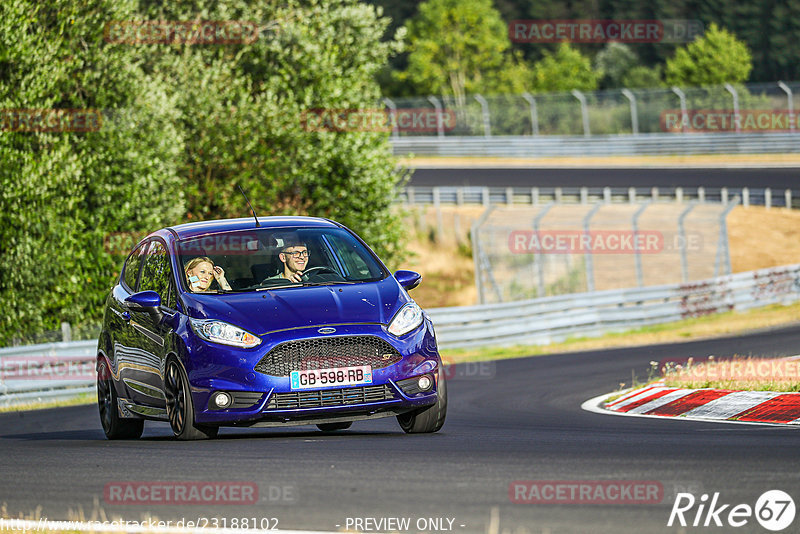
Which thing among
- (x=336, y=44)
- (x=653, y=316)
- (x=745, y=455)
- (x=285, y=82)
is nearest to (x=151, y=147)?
(x=285, y=82)

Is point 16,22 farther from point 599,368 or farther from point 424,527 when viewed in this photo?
point 424,527

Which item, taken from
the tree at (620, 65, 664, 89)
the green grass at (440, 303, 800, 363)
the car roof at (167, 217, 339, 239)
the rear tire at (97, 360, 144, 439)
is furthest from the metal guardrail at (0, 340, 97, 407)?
the tree at (620, 65, 664, 89)

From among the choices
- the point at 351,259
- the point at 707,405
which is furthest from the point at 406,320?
the point at 707,405

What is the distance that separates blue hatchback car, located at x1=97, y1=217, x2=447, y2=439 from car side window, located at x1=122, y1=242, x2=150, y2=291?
1.52 ft

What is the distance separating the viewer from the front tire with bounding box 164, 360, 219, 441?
350 inches

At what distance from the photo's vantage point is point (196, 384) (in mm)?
8727

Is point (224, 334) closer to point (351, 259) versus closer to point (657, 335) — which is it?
point (351, 259)

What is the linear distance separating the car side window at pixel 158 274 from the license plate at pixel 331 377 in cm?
134

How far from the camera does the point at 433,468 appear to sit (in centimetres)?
704

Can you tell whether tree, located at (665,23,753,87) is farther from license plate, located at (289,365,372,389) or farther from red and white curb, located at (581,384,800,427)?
license plate, located at (289,365,372,389)

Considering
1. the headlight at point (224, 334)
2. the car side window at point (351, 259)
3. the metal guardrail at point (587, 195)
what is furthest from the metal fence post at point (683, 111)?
the headlight at point (224, 334)

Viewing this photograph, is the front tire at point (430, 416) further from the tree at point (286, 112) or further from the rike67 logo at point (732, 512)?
the tree at point (286, 112)

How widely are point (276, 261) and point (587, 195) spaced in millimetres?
33899

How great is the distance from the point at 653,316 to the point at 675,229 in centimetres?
1048
